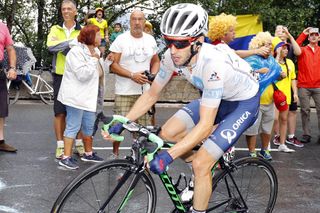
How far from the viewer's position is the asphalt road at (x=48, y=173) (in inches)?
209

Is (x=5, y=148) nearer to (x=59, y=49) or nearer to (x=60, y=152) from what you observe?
(x=60, y=152)

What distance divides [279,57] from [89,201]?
4.77 metres

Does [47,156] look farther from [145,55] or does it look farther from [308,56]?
[308,56]

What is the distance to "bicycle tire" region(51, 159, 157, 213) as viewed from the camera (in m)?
3.44

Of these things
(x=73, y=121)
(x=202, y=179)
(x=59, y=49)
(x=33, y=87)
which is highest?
(x=59, y=49)

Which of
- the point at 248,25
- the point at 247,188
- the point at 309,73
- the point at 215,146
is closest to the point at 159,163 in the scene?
the point at 215,146

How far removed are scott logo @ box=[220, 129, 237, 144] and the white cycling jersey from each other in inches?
10.2

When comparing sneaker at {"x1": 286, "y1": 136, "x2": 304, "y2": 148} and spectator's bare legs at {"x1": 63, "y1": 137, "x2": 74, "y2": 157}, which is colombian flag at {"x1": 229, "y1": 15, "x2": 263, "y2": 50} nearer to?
sneaker at {"x1": 286, "y1": 136, "x2": 304, "y2": 148}

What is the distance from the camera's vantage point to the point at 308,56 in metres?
8.79

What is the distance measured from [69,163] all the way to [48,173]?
0.98 feet

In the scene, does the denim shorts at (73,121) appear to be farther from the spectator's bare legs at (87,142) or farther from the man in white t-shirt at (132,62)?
the man in white t-shirt at (132,62)

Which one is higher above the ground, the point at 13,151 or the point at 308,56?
the point at 308,56

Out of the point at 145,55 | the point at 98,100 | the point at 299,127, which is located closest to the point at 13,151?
the point at 98,100

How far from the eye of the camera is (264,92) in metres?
7.21
